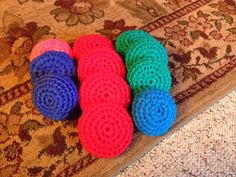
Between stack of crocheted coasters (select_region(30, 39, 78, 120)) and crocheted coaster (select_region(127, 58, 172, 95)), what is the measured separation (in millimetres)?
133

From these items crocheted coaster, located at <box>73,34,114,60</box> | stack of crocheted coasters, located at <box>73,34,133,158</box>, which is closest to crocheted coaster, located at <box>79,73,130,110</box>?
stack of crocheted coasters, located at <box>73,34,133,158</box>

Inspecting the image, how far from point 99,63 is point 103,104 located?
0.38 feet

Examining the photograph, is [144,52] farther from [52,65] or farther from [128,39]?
[52,65]

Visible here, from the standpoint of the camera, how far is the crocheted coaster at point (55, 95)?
78 cm

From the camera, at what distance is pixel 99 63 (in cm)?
83

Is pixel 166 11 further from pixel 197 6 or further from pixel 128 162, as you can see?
pixel 128 162

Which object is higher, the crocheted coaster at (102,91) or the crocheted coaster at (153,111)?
the crocheted coaster at (102,91)

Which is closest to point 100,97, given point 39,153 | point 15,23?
point 39,153

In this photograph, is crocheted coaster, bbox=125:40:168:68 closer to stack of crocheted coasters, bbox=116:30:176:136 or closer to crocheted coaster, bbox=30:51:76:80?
stack of crocheted coasters, bbox=116:30:176:136

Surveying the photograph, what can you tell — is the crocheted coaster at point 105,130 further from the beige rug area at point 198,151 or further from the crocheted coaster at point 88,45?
the crocheted coaster at point 88,45

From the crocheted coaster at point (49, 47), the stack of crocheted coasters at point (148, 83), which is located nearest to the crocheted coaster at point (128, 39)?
the stack of crocheted coasters at point (148, 83)

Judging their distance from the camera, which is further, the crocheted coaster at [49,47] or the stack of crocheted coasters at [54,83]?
the crocheted coaster at [49,47]

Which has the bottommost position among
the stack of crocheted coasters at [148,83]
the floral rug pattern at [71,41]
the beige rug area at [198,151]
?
the beige rug area at [198,151]

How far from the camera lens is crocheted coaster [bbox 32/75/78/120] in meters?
0.78
